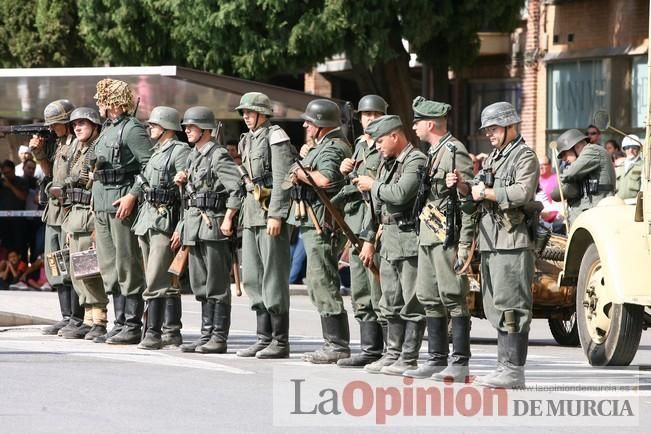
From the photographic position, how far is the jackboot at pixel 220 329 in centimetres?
1416

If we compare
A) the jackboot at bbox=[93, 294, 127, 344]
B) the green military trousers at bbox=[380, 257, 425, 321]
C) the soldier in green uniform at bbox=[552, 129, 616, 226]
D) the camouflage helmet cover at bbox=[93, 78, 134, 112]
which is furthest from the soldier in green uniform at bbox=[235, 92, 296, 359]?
the soldier in green uniform at bbox=[552, 129, 616, 226]

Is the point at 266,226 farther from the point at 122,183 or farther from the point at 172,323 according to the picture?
the point at 122,183

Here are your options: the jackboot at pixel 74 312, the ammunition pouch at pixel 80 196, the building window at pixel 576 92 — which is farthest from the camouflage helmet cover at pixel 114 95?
the building window at pixel 576 92

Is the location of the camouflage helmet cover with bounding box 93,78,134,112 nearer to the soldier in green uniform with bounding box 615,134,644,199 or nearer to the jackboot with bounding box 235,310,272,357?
the jackboot with bounding box 235,310,272,357

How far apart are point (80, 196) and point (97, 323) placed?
113 centimetres

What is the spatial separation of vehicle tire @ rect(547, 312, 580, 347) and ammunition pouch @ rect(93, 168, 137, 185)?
413 cm

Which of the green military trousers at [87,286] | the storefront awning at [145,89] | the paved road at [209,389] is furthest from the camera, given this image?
the storefront awning at [145,89]

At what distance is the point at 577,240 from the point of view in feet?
45.2

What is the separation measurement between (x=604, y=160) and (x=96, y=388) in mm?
6830

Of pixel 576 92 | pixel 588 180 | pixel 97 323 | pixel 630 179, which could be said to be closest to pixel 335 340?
pixel 97 323

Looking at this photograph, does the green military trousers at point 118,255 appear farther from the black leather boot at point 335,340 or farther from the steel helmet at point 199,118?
the black leather boot at point 335,340

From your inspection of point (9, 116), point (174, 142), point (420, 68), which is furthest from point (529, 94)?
point (174, 142)

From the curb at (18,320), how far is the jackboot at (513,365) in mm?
6691

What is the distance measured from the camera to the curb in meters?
16.9
